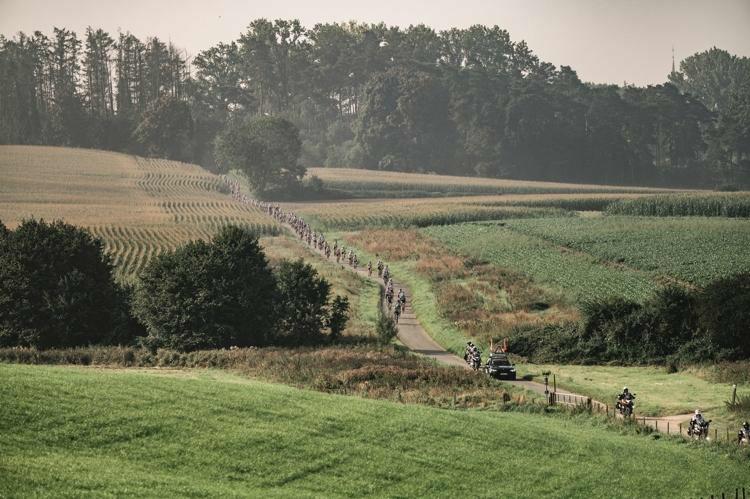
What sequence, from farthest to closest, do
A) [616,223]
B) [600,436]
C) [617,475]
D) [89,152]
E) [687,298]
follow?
1. [89,152]
2. [616,223]
3. [687,298]
4. [600,436]
5. [617,475]

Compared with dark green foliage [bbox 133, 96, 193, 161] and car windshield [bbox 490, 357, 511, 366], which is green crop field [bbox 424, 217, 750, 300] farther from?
dark green foliage [bbox 133, 96, 193, 161]

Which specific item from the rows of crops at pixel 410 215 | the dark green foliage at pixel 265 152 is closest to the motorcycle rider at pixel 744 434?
the rows of crops at pixel 410 215

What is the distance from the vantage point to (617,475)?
36.1 metres

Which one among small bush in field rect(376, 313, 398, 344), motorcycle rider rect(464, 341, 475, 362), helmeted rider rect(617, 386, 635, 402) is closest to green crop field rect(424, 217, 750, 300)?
motorcycle rider rect(464, 341, 475, 362)

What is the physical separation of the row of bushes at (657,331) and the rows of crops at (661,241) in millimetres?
13773

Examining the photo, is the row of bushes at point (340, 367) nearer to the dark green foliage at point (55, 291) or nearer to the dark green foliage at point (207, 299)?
the dark green foliage at point (207, 299)

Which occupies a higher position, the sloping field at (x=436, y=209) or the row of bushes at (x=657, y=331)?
the sloping field at (x=436, y=209)

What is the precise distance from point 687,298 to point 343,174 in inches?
5426

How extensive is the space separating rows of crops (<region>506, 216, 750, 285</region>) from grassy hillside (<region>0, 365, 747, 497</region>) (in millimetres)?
37778

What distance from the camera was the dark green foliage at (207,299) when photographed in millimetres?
60750

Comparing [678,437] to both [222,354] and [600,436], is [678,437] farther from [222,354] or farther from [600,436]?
[222,354]

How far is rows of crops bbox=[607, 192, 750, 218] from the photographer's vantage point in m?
124

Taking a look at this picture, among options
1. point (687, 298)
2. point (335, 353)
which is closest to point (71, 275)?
point (335, 353)

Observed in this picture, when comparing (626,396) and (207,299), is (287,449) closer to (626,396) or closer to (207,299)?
(626,396)
